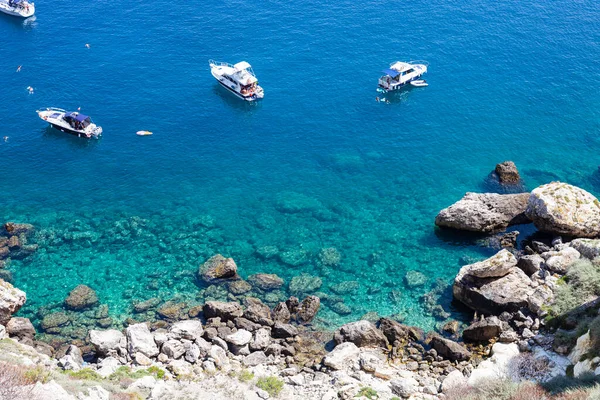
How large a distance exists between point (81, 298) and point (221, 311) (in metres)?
12.8

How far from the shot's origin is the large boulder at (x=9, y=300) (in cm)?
4559

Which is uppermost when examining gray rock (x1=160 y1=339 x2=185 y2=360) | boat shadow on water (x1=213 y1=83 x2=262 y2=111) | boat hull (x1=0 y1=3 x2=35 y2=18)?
boat hull (x1=0 y1=3 x2=35 y2=18)

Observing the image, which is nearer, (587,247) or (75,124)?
(587,247)

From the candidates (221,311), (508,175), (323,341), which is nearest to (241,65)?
(508,175)

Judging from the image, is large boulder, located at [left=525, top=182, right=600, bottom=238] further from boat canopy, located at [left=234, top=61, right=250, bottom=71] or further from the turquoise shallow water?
boat canopy, located at [left=234, top=61, right=250, bottom=71]

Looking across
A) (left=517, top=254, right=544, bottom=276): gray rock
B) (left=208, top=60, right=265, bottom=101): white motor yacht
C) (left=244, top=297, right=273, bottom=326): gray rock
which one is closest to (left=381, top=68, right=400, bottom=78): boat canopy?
(left=208, top=60, right=265, bottom=101): white motor yacht

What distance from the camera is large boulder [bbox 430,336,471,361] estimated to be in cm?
4191

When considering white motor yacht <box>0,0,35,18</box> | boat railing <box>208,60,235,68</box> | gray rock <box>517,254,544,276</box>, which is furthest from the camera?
white motor yacht <box>0,0,35,18</box>

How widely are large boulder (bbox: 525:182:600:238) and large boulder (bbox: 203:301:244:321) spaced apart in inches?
1151

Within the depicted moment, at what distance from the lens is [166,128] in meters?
75.8

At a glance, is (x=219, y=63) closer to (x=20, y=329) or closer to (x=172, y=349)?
(x=20, y=329)

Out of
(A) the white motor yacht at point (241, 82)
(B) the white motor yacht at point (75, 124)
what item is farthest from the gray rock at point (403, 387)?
(B) the white motor yacht at point (75, 124)

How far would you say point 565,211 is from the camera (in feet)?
177

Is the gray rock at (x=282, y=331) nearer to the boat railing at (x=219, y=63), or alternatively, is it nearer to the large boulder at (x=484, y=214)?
the large boulder at (x=484, y=214)
